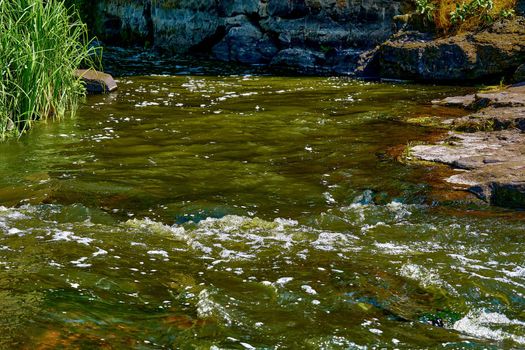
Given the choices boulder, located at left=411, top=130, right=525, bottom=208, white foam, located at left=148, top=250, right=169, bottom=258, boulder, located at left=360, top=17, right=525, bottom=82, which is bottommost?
white foam, located at left=148, top=250, right=169, bottom=258

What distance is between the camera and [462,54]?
1319 cm

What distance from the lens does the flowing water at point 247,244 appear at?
362 cm

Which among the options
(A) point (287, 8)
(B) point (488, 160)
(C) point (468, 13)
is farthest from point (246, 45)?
(B) point (488, 160)

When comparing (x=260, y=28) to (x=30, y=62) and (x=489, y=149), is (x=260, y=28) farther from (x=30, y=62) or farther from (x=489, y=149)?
(x=489, y=149)

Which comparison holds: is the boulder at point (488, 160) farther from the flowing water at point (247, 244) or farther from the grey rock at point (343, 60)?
the grey rock at point (343, 60)

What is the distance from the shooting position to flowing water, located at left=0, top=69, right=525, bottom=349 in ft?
11.9

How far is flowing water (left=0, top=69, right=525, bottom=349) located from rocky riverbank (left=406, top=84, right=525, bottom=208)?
27 cm

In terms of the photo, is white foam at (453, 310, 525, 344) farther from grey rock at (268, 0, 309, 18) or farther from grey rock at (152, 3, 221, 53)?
grey rock at (152, 3, 221, 53)

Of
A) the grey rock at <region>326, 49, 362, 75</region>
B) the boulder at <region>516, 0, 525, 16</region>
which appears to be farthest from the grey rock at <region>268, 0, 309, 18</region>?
the boulder at <region>516, 0, 525, 16</region>

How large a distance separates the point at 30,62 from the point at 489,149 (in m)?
5.56

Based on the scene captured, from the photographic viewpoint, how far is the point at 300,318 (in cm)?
380

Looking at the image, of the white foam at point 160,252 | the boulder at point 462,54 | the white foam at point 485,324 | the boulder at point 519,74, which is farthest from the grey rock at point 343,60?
the white foam at point 485,324

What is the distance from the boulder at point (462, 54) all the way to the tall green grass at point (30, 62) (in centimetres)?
670

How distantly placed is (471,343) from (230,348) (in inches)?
46.7
